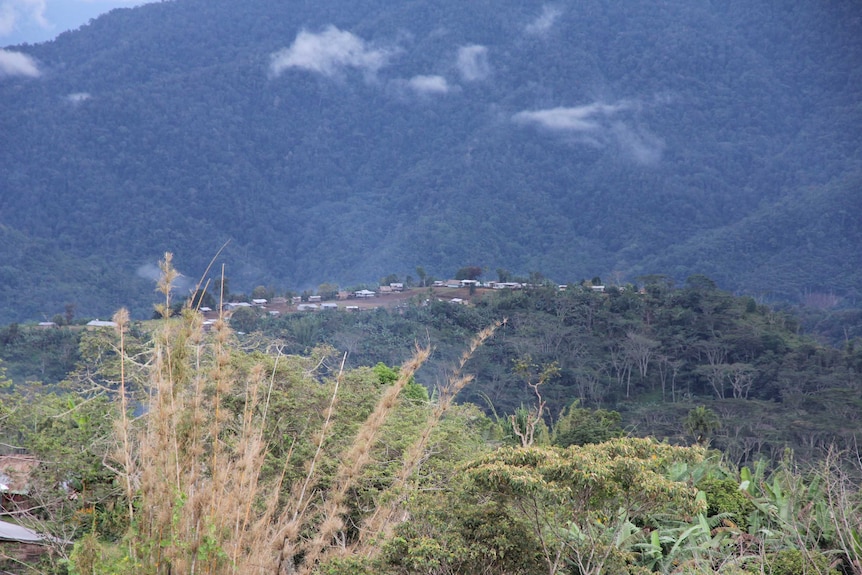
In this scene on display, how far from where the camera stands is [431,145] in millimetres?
80562

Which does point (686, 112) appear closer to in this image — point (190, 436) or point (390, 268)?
point (390, 268)

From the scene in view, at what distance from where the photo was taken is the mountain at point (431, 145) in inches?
2165

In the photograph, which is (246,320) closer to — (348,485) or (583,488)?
(583,488)

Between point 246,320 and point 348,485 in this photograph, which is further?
point 246,320

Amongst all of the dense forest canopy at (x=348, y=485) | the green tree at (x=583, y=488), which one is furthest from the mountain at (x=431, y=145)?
the green tree at (x=583, y=488)

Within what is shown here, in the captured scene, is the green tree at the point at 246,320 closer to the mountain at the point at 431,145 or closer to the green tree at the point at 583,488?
the mountain at the point at 431,145

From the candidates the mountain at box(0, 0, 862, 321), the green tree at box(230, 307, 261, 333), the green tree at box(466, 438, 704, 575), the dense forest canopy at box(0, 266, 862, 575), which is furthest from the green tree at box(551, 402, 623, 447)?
the mountain at box(0, 0, 862, 321)

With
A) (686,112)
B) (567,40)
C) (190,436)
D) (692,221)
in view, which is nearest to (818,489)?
(190,436)

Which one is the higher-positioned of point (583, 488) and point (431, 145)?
point (431, 145)

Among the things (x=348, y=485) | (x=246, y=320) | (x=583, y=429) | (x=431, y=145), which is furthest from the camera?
(x=431, y=145)

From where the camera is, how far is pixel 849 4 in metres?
88.8

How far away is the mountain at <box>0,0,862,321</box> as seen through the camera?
55.0 m

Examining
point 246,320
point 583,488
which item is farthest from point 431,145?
point 583,488

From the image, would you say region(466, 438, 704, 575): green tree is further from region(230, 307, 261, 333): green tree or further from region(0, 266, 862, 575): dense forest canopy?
region(230, 307, 261, 333): green tree
